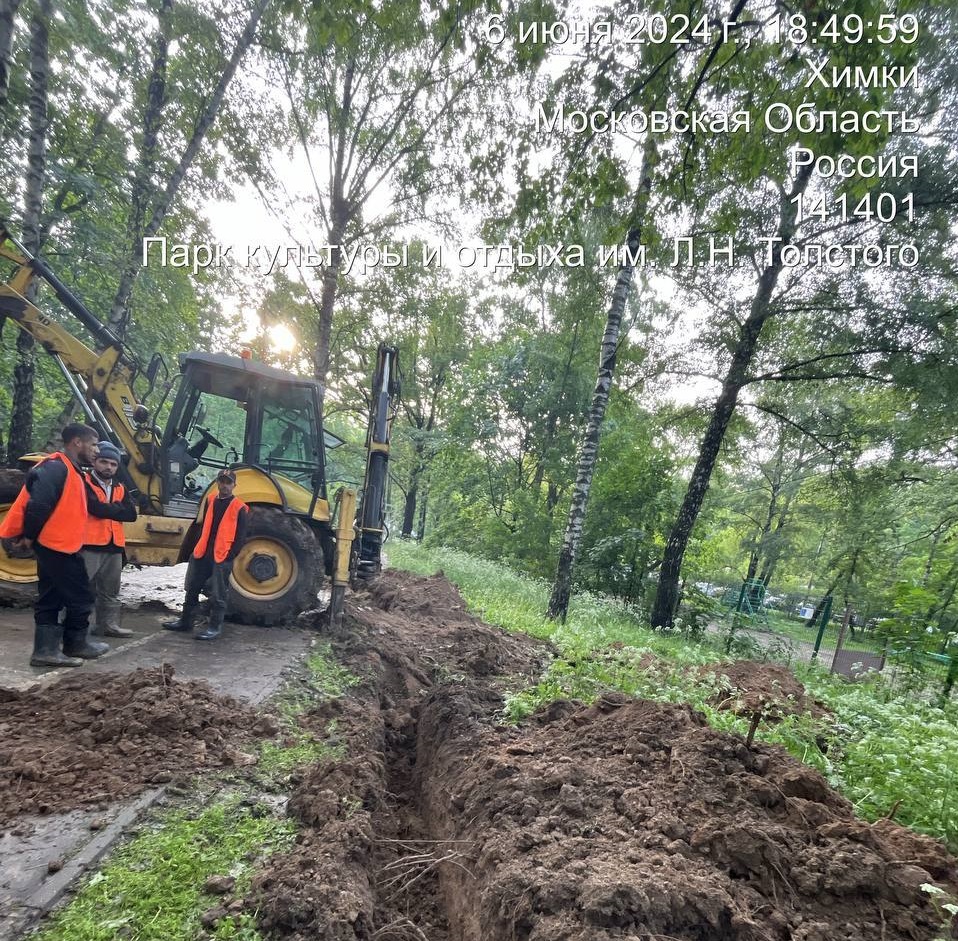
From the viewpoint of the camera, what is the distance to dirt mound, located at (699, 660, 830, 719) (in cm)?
426

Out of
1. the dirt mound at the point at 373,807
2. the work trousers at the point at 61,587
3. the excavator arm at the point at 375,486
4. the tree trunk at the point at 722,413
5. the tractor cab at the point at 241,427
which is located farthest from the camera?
the tree trunk at the point at 722,413

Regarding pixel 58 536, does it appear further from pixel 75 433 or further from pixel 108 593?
A: pixel 108 593

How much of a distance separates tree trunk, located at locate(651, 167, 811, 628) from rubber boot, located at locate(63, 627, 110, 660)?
9220 millimetres

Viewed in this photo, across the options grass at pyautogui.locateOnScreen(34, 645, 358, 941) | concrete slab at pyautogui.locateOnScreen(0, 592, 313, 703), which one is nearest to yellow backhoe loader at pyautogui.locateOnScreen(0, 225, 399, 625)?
concrete slab at pyautogui.locateOnScreen(0, 592, 313, 703)

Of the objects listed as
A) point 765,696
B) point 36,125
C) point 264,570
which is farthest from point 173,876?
point 36,125

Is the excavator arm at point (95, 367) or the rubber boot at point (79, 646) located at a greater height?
the excavator arm at point (95, 367)

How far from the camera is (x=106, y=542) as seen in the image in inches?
181

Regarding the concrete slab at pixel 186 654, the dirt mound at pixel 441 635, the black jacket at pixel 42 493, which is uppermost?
the black jacket at pixel 42 493

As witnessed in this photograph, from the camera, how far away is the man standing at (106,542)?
4480 mm

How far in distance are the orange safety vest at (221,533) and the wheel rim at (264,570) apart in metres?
0.72

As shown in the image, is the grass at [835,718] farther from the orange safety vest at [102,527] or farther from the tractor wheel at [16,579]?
the tractor wheel at [16,579]

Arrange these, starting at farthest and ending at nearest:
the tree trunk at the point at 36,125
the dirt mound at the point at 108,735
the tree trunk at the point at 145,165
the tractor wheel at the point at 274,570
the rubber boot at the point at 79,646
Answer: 1. the tree trunk at the point at 145,165
2. the tree trunk at the point at 36,125
3. the tractor wheel at the point at 274,570
4. the rubber boot at the point at 79,646
5. the dirt mound at the point at 108,735

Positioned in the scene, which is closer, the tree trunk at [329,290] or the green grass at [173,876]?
the green grass at [173,876]

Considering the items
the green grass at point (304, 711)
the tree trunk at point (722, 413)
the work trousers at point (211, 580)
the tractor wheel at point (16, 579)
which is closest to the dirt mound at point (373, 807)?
the green grass at point (304, 711)
